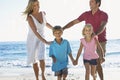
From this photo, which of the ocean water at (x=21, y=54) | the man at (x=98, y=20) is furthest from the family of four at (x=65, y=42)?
the ocean water at (x=21, y=54)

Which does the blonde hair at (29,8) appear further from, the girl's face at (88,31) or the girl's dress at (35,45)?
the girl's face at (88,31)

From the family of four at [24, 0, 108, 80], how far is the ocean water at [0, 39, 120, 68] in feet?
31.9

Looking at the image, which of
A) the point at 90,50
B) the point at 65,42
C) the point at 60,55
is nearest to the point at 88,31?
the point at 90,50

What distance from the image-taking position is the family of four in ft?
23.3

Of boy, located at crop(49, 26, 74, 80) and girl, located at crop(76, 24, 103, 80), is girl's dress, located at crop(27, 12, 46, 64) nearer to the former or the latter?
boy, located at crop(49, 26, 74, 80)

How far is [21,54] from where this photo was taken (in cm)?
2736

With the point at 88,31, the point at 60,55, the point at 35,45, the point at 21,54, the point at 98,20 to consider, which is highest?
the point at 98,20

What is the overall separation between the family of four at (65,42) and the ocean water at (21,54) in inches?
382

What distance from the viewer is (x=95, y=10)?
302 inches

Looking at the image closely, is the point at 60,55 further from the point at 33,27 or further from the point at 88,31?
the point at 33,27

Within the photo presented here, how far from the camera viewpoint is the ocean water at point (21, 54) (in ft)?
65.3

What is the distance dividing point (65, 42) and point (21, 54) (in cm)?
2045

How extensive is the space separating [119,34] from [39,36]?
2783 centimetres

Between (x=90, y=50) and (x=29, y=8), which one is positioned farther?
(x=29, y=8)
